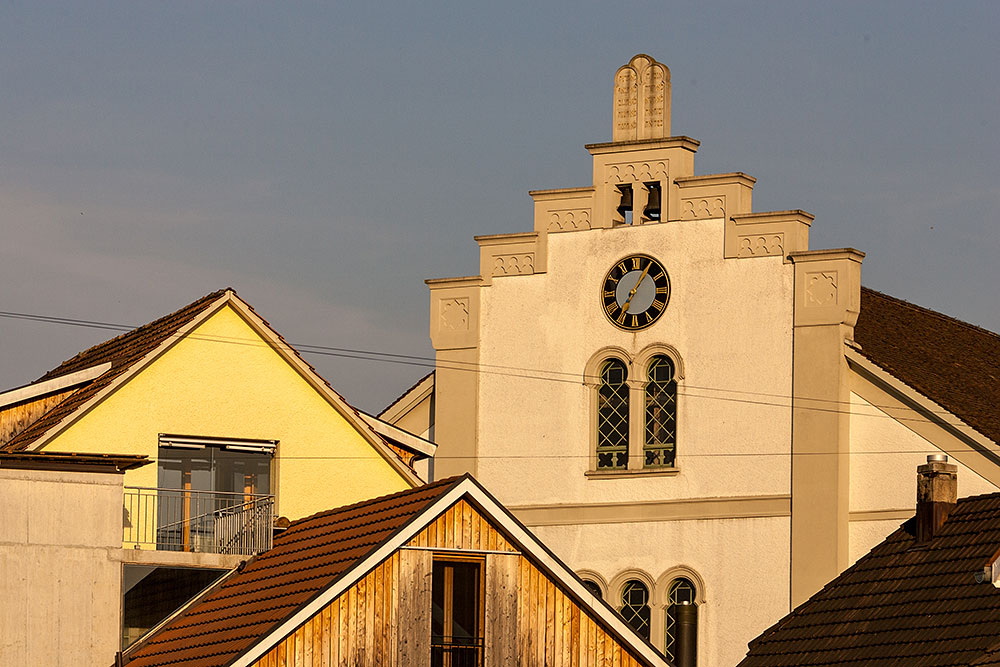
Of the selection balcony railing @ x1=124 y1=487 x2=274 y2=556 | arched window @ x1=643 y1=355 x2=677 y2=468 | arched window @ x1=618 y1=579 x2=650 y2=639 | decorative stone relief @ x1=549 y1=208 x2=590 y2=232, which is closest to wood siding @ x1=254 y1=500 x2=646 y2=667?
balcony railing @ x1=124 y1=487 x2=274 y2=556

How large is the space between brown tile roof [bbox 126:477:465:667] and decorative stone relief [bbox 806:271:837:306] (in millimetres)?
16959

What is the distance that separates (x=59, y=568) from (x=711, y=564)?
18.3 metres

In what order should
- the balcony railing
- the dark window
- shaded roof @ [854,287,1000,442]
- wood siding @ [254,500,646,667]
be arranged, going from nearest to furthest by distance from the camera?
wood siding @ [254,500,646,667] < the dark window < the balcony railing < shaded roof @ [854,287,1000,442]

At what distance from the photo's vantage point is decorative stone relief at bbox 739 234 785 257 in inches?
2119

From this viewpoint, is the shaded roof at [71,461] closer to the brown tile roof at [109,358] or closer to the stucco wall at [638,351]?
the brown tile roof at [109,358]

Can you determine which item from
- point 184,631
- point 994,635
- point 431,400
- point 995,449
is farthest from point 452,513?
point 431,400

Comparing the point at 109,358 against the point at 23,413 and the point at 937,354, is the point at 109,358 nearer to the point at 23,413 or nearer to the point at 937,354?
the point at 23,413

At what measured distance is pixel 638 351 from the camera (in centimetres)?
5509

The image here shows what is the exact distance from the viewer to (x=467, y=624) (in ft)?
118

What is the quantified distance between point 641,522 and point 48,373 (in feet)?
46.5

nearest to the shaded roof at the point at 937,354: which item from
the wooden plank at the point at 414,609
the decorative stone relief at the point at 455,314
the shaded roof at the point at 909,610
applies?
the decorative stone relief at the point at 455,314

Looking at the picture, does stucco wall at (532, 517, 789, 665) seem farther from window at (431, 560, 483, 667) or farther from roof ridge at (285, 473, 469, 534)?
window at (431, 560, 483, 667)

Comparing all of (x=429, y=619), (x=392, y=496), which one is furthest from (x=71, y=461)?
(x=429, y=619)

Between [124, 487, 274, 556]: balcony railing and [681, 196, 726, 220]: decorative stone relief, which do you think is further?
[681, 196, 726, 220]: decorative stone relief
